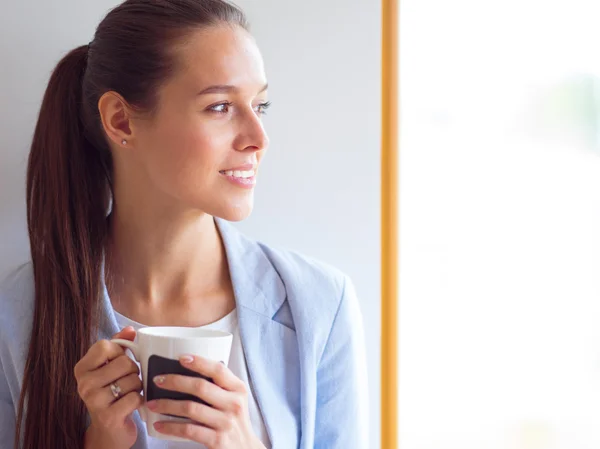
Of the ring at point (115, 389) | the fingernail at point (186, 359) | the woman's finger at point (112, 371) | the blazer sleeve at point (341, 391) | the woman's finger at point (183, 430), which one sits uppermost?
the fingernail at point (186, 359)

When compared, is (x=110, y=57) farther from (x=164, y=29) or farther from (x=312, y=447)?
(x=312, y=447)

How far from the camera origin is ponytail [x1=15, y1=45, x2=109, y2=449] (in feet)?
3.72

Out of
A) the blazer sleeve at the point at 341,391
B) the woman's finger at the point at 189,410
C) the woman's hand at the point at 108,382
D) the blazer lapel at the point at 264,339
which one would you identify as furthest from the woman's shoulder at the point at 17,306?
the blazer sleeve at the point at 341,391

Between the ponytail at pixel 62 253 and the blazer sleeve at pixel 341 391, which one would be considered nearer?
the ponytail at pixel 62 253

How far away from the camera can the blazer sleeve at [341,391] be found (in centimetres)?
124

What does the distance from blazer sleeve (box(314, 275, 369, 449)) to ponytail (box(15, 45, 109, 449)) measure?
1.30 feet

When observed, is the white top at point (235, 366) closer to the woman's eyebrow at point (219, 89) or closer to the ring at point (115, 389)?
the ring at point (115, 389)

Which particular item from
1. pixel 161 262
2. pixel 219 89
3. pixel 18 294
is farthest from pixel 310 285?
pixel 18 294

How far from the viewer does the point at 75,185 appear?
1.25m
